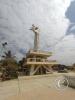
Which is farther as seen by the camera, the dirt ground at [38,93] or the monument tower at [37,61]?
the monument tower at [37,61]

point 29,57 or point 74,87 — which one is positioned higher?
point 29,57

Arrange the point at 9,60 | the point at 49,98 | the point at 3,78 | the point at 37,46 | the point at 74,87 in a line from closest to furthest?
the point at 49,98
the point at 74,87
the point at 3,78
the point at 37,46
the point at 9,60

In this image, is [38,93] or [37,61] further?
[37,61]

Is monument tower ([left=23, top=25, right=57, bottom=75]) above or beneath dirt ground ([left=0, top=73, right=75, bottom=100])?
above

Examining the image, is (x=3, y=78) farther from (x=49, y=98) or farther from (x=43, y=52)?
(x=49, y=98)

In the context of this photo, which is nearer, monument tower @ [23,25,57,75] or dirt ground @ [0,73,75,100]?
dirt ground @ [0,73,75,100]

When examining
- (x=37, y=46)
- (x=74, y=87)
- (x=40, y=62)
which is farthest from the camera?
(x=37, y=46)

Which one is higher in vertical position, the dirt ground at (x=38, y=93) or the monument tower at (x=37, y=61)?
the monument tower at (x=37, y=61)

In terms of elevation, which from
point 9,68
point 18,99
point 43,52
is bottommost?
point 18,99

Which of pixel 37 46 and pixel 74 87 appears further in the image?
pixel 37 46

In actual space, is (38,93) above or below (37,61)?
below

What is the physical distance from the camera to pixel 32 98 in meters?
14.2

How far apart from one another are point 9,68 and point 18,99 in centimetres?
3056

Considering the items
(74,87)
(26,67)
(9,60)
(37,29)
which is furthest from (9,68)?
(74,87)
